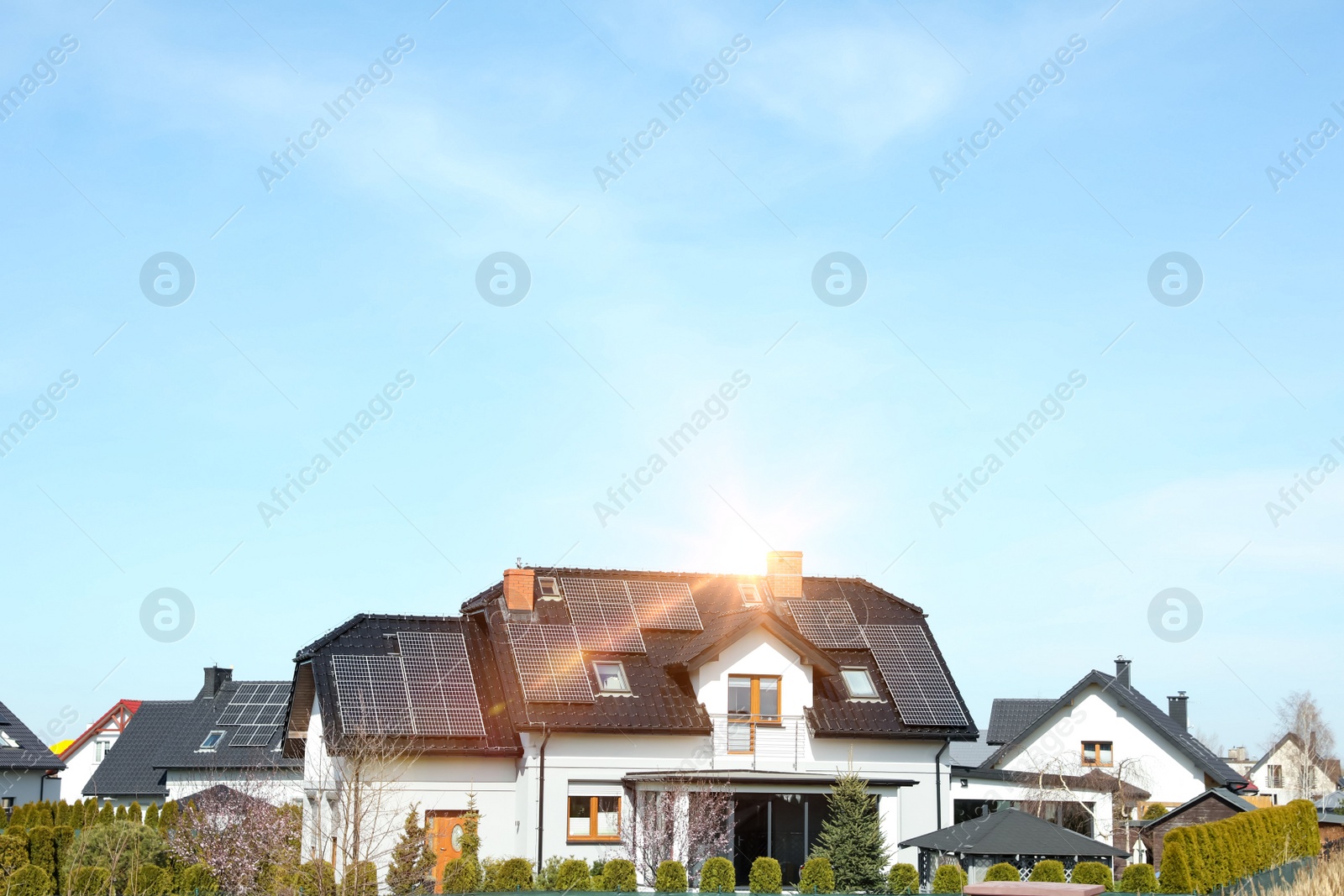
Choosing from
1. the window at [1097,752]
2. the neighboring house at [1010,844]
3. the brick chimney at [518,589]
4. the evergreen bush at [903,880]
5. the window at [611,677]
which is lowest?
the evergreen bush at [903,880]

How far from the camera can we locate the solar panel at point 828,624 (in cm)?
3484

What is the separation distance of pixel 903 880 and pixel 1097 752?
1981 cm

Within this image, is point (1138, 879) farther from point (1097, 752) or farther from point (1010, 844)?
point (1097, 752)

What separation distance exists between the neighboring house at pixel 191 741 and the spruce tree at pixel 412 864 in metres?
22.7

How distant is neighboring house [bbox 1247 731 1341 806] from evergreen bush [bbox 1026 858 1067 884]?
214 feet

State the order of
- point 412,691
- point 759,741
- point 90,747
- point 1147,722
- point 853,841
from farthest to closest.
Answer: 1. point 90,747
2. point 1147,722
3. point 412,691
4. point 759,741
5. point 853,841

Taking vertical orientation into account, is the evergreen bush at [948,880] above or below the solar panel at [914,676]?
below

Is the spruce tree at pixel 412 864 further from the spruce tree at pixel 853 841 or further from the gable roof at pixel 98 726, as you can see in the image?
the gable roof at pixel 98 726

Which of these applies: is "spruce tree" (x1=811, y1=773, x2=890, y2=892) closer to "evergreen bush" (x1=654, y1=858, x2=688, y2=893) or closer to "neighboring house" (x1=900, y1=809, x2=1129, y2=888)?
"neighboring house" (x1=900, y1=809, x2=1129, y2=888)

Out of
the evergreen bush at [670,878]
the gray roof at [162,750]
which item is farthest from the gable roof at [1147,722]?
the gray roof at [162,750]

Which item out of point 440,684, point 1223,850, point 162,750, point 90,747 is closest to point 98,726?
point 90,747

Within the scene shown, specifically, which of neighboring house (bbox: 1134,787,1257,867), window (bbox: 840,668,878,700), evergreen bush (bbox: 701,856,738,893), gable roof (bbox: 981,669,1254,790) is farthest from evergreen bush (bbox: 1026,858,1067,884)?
gable roof (bbox: 981,669,1254,790)

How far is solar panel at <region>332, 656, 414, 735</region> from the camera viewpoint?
1230 inches

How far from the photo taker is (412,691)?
107ft
